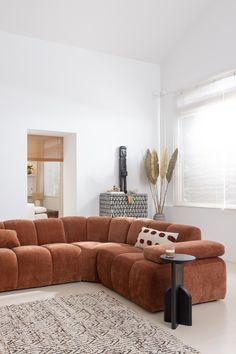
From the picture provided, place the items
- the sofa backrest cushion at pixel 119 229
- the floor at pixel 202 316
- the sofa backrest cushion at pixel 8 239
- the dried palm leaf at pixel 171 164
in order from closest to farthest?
the floor at pixel 202 316, the sofa backrest cushion at pixel 8 239, the sofa backrest cushion at pixel 119 229, the dried palm leaf at pixel 171 164

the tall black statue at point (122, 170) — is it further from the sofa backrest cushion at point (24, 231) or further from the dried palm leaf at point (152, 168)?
the sofa backrest cushion at point (24, 231)

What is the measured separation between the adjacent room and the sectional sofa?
0.01 meters

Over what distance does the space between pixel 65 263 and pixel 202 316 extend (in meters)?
1.73

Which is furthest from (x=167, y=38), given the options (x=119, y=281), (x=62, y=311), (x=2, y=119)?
(x=62, y=311)

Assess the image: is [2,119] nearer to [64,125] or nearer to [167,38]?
[64,125]

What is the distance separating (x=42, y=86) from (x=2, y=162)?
1.46m

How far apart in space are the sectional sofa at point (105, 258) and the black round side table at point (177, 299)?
0.72 ft

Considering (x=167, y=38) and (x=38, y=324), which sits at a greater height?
(x=167, y=38)

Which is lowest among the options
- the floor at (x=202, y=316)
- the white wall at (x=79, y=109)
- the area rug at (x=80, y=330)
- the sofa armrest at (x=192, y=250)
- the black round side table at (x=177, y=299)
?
the floor at (x=202, y=316)

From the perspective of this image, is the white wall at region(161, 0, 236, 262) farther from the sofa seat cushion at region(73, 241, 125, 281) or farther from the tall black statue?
the sofa seat cushion at region(73, 241, 125, 281)

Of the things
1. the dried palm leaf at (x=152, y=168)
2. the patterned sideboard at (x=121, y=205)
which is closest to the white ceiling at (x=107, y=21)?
the dried palm leaf at (x=152, y=168)

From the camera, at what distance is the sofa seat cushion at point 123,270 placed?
3662mm

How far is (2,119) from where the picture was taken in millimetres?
5949

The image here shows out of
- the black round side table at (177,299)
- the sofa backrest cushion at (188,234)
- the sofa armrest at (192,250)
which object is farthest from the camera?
the sofa backrest cushion at (188,234)
